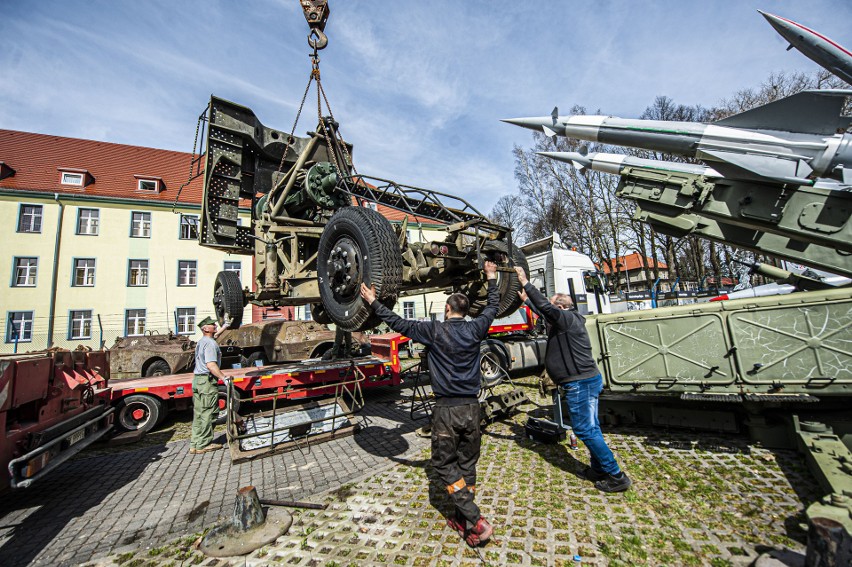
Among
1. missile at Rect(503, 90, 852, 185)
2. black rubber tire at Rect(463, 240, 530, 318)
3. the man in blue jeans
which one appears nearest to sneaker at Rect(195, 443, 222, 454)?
black rubber tire at Rect(463, 240, 530, 318)

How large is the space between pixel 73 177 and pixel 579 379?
28692 millimetres

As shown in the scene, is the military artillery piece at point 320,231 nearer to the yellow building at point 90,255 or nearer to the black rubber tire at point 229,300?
the black rubber tire at point 229,300

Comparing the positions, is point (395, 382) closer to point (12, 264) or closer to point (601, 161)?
point (601, 161)

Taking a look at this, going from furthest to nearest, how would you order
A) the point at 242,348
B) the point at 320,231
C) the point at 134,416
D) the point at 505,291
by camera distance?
the point at 242,348 < the point at 134,416 < the point at 320,231 < the point at 505,291

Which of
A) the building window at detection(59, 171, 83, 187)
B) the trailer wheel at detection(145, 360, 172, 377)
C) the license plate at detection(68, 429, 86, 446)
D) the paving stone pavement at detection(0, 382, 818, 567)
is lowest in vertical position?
the paving stone pavement at detection(0, 382, 818, 567)

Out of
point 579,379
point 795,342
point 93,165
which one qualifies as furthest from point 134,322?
point 795,342

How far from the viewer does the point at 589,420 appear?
3459mm

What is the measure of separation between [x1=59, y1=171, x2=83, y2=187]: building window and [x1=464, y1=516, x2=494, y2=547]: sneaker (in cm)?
2804

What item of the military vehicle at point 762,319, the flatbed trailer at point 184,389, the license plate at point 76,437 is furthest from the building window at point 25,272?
the military vehicle at point 762,319

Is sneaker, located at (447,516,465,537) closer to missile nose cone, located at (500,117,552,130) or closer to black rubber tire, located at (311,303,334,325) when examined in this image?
black rubber tire, located at (311,303,334,325)

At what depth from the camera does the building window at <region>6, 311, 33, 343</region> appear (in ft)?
59.9

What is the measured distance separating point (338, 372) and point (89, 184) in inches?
947

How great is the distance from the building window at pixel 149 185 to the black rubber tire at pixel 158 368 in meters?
16.5

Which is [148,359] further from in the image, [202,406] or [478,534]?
[478,534]
